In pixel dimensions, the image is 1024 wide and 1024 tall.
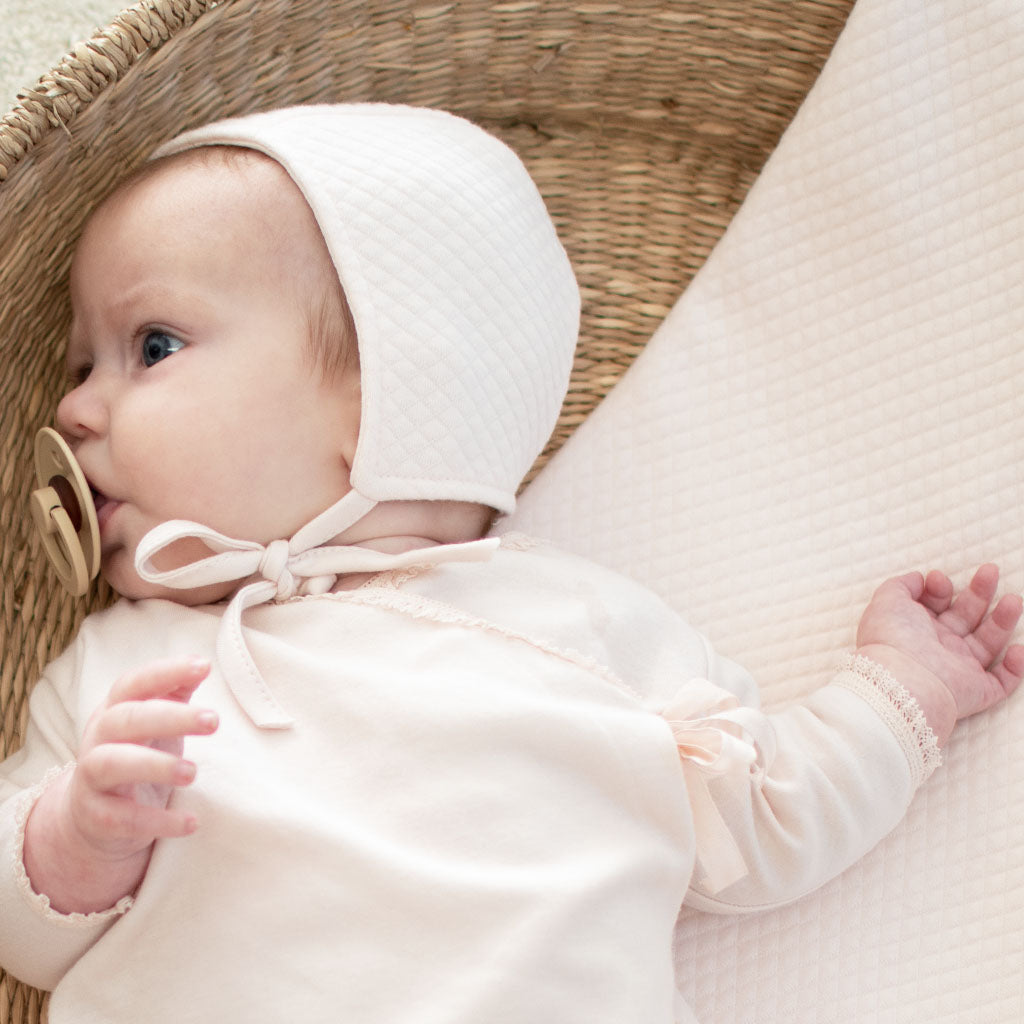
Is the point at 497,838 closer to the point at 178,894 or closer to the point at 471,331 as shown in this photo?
the point at 178,894

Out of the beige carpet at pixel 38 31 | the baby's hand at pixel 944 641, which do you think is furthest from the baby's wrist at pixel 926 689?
the beige carpet at pixel 38 31

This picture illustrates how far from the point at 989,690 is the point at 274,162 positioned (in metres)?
0.82

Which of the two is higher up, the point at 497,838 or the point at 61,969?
the point at 497,838

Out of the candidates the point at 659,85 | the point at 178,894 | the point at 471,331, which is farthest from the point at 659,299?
the point at 178,894

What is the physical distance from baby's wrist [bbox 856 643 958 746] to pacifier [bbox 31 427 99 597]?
717 mm

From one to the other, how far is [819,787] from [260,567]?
0.52m

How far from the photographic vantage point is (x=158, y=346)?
1099 mm

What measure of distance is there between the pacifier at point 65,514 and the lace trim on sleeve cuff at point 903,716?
693 millimetres

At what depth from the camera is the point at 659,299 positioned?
1.59 metres

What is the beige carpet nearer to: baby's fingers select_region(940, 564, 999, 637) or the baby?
the baby

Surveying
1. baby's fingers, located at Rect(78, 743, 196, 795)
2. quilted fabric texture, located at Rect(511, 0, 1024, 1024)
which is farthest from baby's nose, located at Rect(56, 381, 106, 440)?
quilted fabric texture, located at Rect(511, 0, 1024, 1024)

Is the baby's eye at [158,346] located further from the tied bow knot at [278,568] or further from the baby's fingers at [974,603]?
the baby's fingers at [974,603]

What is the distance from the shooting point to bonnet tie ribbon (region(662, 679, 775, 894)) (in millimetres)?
1062

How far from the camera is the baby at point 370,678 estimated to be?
3.14 feet
